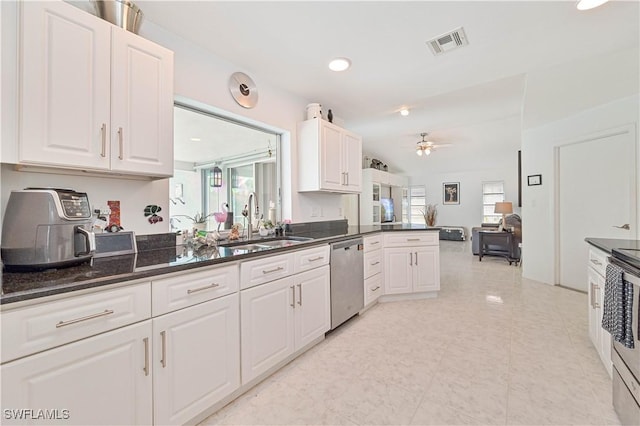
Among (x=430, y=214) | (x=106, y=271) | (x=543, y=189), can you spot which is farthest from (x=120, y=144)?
(x=430, y=214)

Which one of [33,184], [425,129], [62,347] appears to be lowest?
[62,347]

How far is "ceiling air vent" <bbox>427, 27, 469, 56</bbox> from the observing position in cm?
210

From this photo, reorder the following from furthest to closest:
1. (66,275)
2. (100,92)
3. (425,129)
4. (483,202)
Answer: (483,202) → (425,129) → (100,92) → (66,275)

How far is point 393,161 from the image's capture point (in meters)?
8.66

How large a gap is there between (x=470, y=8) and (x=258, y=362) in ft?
8.76

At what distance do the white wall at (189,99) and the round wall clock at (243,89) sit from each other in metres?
0.05

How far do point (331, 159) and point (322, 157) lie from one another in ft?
0.52

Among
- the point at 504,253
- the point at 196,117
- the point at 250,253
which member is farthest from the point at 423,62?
the point at 504,253

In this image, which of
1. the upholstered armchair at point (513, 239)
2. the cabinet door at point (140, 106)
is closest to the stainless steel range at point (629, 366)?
the cabinet door at point (140, 106)

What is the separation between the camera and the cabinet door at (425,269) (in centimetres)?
348

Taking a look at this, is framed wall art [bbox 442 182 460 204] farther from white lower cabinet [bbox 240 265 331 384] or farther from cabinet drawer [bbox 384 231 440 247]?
white lower cabinet [bbox 240 265 331 384]

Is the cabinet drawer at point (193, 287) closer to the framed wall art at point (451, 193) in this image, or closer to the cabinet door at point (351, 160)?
the cabinet door at point (351, 160)

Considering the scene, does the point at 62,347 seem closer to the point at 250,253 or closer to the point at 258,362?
the point at 250,253

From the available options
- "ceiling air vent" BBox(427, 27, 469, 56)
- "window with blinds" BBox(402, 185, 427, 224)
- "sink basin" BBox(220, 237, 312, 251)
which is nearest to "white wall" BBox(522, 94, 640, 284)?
"ceiling air vent" BBox(427, 27, 469, 56)
